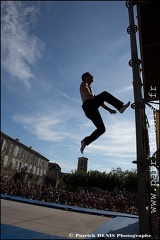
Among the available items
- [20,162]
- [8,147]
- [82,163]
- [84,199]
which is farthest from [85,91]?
[82,163]

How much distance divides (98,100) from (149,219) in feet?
6.76

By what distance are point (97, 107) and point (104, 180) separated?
37.2 meters

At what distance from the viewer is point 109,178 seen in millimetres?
38469

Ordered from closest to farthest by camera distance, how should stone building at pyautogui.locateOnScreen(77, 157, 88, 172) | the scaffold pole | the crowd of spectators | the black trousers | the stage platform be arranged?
the scaffold pole < the stage platform < the black trousers < the crowd of spectators < stone building at pyautogui.locateOnScreen(77, 157, 88, 172)

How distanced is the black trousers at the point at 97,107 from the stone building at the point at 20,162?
29.1 m

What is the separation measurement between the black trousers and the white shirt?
3.5 inches

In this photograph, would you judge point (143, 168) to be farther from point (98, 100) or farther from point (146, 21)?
point (146, 21)

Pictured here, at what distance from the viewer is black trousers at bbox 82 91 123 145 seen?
3.61 metres

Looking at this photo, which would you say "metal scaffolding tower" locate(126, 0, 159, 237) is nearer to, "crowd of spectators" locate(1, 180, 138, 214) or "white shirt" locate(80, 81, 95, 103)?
"white shirt" locate(80, 81, 95, 103)

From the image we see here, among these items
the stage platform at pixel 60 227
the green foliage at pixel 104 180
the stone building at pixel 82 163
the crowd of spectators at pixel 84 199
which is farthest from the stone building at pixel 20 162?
the stone building at pixel 82 163

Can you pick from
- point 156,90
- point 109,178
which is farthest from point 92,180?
point 156,90

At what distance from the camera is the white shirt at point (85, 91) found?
372 cm

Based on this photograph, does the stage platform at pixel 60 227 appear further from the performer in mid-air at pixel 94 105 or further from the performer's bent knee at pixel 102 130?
the performer's bent knee at pixel 102 130

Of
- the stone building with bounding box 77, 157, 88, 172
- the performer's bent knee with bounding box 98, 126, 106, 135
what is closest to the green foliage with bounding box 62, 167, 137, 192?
the performer's bent knee with bounding box 98, 126, 106, 135
